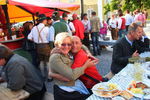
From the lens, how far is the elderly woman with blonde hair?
219 cm

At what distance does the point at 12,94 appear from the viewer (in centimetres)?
241

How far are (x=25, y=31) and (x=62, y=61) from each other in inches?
146

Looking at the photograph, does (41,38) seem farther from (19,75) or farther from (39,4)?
(39,4)

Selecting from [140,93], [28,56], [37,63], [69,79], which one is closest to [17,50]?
[28,56]

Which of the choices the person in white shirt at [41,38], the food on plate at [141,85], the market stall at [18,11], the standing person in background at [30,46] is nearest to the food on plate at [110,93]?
the food on plate at [141,85]

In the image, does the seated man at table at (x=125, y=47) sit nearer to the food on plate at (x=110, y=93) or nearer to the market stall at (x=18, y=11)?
the food on plate at (x=110, y=93)

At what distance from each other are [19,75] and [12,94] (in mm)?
280

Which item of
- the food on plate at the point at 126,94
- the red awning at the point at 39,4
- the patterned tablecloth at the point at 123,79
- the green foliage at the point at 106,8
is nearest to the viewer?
the food on plate at the point at 126,94

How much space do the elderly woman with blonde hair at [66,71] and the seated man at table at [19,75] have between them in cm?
39

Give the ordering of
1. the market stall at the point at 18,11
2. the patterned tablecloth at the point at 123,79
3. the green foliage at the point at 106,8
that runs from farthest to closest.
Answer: the green foliage at the point at 106,8 < the market stall at the point at 18,11 < the patterned tablecloth at the point at 123,79

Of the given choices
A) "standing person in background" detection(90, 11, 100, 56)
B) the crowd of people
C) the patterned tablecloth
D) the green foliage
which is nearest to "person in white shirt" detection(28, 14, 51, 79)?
the crowd of people

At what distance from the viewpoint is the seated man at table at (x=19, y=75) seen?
235cm

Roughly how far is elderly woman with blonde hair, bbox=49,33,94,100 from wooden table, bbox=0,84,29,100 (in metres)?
0.44

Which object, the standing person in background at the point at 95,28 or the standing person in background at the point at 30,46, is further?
the standing person in background at the point at 95,28
